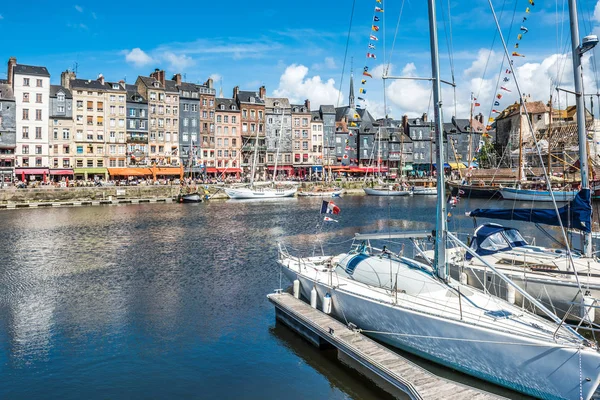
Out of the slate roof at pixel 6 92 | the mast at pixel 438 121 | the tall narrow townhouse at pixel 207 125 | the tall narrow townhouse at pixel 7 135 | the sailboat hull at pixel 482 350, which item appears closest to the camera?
the sailboat hull at pixel 482 350

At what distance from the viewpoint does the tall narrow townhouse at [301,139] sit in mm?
110062

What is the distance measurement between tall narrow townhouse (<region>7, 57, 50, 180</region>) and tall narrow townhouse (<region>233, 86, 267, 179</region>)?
35528 millimetres

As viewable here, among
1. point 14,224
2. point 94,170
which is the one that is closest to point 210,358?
point 14,224

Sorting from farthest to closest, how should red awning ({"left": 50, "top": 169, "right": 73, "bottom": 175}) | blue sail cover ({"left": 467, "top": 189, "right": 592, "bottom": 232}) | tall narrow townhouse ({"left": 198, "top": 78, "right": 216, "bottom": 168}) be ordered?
tall narrow townhouse ({"left": 198, "top": 78, "right": 216, "bottom": 168}) → red awning ({"left": 50, "top": 169, "right": 73, "bottom": 175}) → blue sail cover ({"left": 467, "top": 189, "right": 592, "bottom": 232})

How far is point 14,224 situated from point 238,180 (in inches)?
1910

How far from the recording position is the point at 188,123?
3824 inches

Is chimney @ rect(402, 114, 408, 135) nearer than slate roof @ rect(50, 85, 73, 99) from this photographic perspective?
No

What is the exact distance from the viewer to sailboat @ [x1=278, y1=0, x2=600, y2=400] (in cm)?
1230

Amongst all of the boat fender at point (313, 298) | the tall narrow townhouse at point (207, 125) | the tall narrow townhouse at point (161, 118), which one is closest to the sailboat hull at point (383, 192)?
the tall narrow townhouse at point (207, 125)

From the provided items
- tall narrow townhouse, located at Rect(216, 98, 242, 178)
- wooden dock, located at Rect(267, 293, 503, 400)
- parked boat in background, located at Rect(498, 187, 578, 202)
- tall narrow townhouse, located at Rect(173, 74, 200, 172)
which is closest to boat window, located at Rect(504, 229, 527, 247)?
wooden dock, located at Rect(267, 293, 503, 400)

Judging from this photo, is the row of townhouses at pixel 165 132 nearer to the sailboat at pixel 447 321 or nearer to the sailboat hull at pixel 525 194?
the sailboat hull at pixel 525 194

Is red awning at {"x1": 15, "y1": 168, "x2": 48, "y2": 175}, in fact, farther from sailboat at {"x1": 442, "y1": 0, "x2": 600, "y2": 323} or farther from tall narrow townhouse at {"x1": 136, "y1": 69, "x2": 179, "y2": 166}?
sailboat at {"x1": 442, "y1": 0, "x2": 600, "y2": 323}

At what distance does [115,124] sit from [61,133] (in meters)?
8.74

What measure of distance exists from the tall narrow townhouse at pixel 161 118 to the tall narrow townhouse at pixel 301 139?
25.7m
